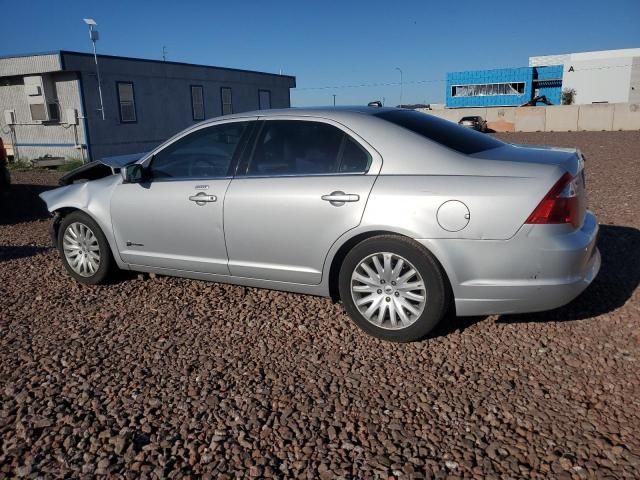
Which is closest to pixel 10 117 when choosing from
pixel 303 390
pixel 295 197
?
pixel 295 197

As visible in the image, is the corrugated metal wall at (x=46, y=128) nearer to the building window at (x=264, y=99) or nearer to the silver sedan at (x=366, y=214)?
the building window at (x=264, y=99)

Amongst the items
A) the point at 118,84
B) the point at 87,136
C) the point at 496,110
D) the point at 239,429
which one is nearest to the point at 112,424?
the point at 239,429

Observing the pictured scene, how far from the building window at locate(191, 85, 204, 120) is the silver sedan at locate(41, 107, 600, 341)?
59.9 feet

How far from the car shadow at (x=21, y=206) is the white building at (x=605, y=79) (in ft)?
208

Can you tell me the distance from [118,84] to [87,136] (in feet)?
7.74

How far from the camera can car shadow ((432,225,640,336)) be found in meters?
4.16

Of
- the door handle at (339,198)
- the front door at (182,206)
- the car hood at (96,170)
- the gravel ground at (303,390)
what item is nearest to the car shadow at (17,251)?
the car hood at (96,170)

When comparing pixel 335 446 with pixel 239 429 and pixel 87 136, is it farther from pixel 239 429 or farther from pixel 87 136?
pixel 87 136

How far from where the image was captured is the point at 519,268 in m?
3.46

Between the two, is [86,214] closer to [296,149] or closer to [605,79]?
[296,149]

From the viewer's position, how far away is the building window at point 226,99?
77.8 ft

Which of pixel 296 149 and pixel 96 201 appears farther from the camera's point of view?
pixel 96 201

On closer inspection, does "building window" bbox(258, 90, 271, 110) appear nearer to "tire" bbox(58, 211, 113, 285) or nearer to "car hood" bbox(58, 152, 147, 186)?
"car hood" bbox(58, 152, 147, 186)

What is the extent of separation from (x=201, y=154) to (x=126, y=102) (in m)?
16.5
